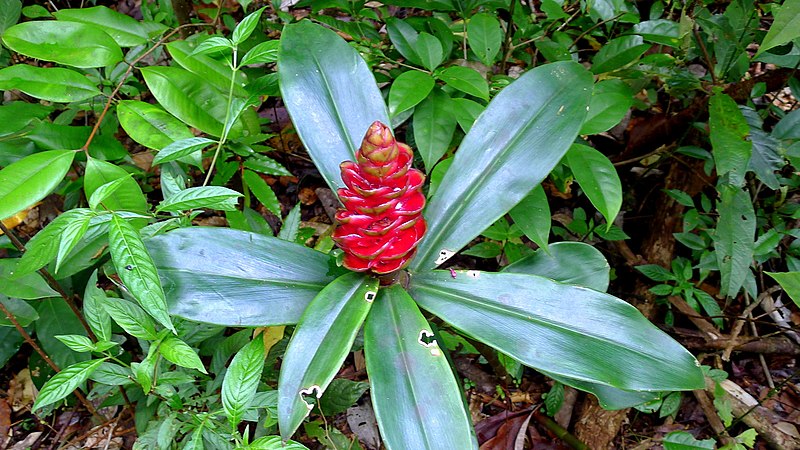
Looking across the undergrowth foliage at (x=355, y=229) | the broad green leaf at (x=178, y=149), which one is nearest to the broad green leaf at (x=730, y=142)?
the undergrowth foliage at (x=355, y=229)

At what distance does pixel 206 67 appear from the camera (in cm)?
147

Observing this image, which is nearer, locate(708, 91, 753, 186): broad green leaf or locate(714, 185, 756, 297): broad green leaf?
locate(708, 91, 753, 186): broad green leaf

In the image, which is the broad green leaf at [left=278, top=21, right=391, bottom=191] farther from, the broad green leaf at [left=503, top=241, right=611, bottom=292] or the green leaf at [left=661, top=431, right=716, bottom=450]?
the green leaf at [left=661, top=431, right=716, bottom=450]

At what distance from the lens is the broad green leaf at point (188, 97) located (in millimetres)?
1354

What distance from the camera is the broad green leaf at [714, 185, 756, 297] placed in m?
1.63

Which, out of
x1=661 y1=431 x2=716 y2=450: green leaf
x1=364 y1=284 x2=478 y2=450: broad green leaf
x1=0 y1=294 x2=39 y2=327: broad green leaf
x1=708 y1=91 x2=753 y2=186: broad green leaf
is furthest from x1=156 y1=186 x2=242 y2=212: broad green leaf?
x1=661 y1=431 x2=716 y2=450: green leaf

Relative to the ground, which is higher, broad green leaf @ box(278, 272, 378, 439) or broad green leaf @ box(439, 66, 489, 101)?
broad green leaf @ box(439, 66, 489, 101)

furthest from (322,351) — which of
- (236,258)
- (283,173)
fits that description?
(283,173)

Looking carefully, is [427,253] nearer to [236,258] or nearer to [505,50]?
[236,258]

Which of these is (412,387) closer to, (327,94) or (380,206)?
(380,206)

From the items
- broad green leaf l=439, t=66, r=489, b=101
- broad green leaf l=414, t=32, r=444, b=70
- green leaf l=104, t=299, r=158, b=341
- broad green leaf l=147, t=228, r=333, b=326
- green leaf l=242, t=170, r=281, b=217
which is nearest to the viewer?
broad green leaf l=147, t=228, r=333, b=326

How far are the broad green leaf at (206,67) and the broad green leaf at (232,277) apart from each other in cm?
→ 47

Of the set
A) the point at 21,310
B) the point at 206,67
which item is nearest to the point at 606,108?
the point at 206,67

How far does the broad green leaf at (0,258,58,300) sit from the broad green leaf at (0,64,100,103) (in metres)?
0.42
